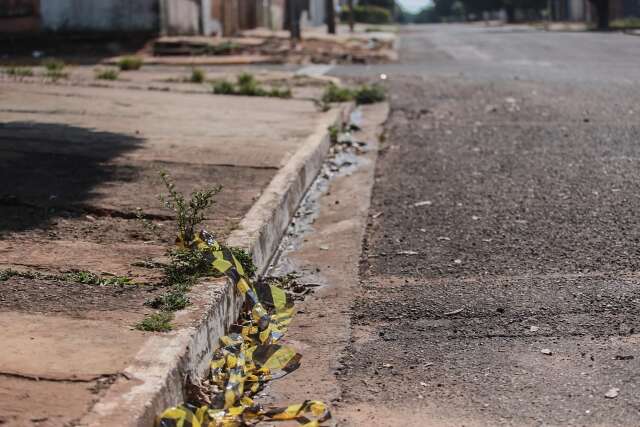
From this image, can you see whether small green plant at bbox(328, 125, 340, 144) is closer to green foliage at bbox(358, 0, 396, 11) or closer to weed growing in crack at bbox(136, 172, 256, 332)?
weed growing in crack at bbox(136, 172, 256, 332)

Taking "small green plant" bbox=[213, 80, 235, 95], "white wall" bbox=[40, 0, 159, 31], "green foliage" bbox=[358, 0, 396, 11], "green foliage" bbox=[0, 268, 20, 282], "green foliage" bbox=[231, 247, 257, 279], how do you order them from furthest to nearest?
1. "green foliage" bbox=[358, 0, 396, 11]
2. "white wall" bbox=[40, 0, 159, 31]
3. "small green plant" bbox=[213, 80, 235, 95]
4. "green foliage" bbox=[231, 247, 257, 279]
5. "green foliage" bbox=[0, 268, 20, 282]

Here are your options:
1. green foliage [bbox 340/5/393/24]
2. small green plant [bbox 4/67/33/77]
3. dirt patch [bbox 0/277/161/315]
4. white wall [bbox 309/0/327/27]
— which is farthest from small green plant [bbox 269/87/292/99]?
green foliage [bbox 340/5/393/24]

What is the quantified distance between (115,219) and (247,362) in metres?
1.79

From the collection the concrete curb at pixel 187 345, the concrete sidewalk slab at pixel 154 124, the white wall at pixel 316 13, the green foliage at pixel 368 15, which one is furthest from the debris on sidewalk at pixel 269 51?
the green foliage at pixel 368 15

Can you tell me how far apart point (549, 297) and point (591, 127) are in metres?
4.70

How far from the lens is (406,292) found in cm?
448

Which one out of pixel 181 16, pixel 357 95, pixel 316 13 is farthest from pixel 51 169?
pixel 316 13

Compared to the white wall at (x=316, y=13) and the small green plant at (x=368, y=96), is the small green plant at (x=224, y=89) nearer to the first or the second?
the small green plant at (x=368, y=96)

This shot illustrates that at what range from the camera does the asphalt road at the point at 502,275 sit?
3.32 m

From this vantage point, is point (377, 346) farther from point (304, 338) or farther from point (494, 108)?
point (494, 108)

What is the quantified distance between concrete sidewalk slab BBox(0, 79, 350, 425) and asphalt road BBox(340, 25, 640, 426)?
0.61 m

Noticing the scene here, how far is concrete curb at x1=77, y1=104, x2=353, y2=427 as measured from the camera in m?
2.79

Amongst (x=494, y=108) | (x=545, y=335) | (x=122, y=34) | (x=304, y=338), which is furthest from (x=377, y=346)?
(x=122, y=34)

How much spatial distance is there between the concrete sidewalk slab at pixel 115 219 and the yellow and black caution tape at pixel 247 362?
8 cm
